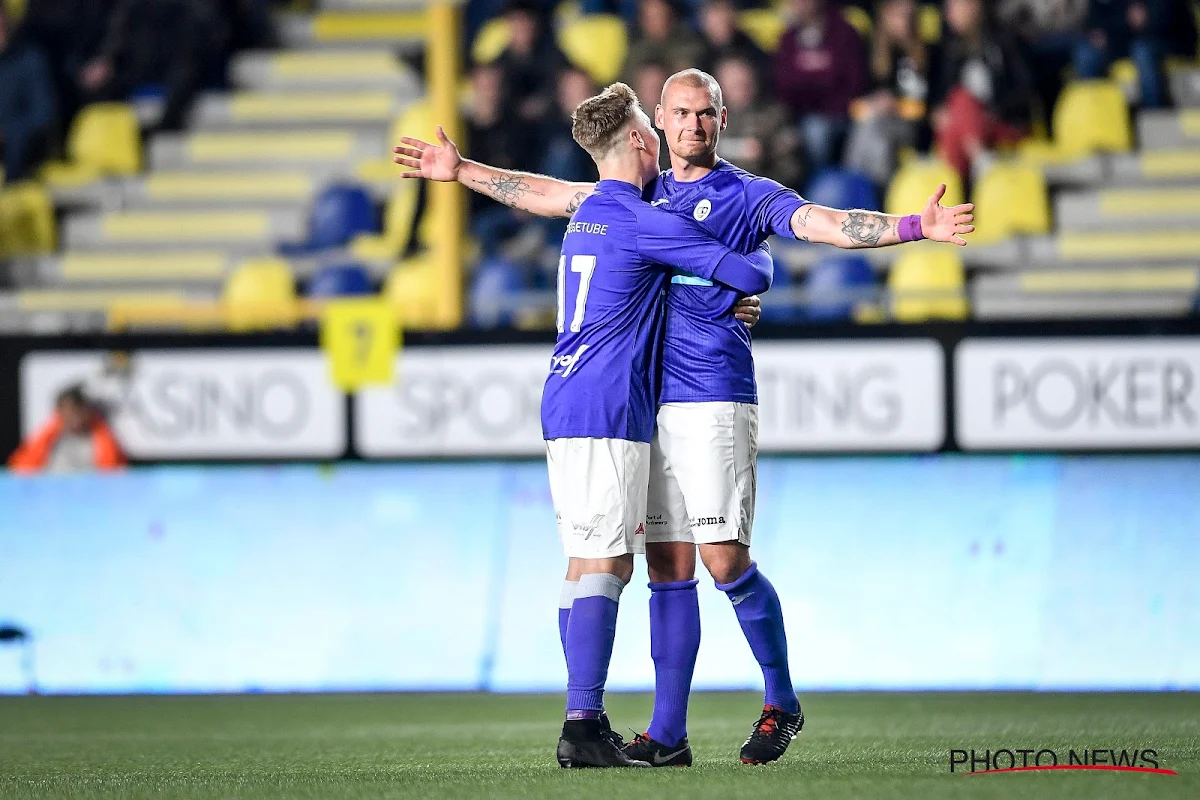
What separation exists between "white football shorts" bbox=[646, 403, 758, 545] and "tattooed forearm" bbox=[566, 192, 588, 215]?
71 centimetres

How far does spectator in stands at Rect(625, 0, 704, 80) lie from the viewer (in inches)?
448

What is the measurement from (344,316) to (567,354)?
4.23 metres

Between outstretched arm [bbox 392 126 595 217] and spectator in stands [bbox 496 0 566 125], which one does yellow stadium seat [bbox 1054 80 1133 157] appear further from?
outstretched arm [bbox 392 126 595 217]

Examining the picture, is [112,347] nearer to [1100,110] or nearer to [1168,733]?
[1168,733]

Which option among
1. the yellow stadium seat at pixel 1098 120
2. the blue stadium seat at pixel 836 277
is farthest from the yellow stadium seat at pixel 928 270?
the yellow stadium seat at pixel 1098 120

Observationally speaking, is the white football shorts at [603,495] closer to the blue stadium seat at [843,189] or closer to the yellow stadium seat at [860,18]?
the blue stadium seat at [843,189]

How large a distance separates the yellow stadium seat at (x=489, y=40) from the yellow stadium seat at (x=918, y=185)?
3.25 m

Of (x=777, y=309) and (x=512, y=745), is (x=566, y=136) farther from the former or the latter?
(x=512, y=745)

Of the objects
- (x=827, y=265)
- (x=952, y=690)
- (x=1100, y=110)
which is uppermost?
(x=1100, y=110)

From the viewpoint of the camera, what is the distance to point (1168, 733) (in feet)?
18.0

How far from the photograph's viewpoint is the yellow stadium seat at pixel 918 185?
10.9 m

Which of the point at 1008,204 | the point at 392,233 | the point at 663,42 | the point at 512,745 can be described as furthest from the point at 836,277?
the point at 512,745

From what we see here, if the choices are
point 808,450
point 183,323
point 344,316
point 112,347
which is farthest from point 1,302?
point 808,450

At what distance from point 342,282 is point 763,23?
377 centimetres
